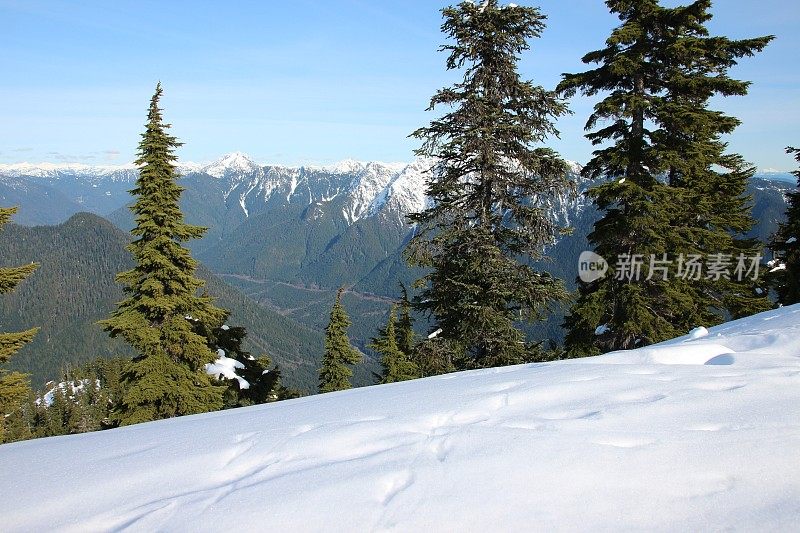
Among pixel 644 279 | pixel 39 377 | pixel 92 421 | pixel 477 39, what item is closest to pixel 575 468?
pixel 477 39

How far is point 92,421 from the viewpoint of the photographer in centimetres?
7319

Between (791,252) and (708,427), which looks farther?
(791,252)

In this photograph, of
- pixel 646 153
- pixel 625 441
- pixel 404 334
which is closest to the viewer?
pixel 625 441

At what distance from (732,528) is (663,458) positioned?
0.75 meters

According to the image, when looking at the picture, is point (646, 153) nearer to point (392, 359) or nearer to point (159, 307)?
point (159, 307)

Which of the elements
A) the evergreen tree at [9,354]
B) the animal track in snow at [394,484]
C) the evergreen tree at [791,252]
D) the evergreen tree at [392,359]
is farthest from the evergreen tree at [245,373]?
the evergreen tree at [791,252]

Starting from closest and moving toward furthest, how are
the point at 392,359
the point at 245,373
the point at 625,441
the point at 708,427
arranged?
the point at 625,441, the point at 708,427, the point at 245,373, the point at 392,359

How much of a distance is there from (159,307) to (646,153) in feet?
53.1

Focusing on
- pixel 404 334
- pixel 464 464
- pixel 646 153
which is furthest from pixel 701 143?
pixel 404 334

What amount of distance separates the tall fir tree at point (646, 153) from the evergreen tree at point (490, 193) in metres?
3.11

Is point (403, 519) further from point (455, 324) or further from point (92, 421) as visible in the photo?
point (92, 421)

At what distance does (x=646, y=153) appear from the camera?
14531 millimetres

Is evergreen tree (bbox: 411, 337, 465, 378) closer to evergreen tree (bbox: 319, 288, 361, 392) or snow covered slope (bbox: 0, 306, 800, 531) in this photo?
snow covered slope (bbox: 0, 306, 800, 531)

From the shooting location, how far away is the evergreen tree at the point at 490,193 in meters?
12.0
